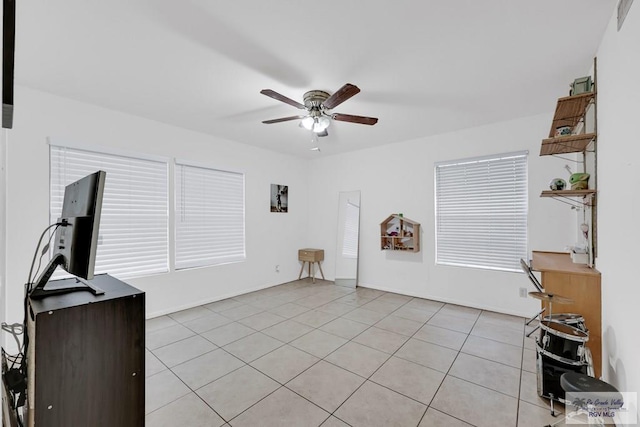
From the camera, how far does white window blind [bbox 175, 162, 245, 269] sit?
13.4ft

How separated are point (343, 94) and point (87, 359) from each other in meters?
2.31

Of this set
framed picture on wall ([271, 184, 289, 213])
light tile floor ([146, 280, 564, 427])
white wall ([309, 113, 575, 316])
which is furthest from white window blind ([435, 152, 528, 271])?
framed picture on wall ([271, 184, 289, 213])

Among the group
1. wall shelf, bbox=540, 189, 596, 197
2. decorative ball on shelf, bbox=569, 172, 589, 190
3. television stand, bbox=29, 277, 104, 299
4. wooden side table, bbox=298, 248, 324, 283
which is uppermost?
decorative ball on shelf, bbox=569, 172, 589, 190

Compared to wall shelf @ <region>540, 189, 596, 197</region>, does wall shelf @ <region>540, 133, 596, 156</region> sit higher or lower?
higher

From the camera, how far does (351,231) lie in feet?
17.8

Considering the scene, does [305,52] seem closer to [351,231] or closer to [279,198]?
[279,198]

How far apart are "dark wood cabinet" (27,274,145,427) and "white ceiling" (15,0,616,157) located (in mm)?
1810

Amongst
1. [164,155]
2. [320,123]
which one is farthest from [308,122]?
[164,155]

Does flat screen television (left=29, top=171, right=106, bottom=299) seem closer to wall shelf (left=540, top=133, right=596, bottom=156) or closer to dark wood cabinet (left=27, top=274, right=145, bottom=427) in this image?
dark wood cabinet (left=27, top=274, right=145, bottom=427)

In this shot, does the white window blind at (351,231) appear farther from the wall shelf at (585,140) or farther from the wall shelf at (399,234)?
the wall shelf at (585,140)

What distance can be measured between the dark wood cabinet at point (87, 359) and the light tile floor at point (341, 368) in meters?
0.77

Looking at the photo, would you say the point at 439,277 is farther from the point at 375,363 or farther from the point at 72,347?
the point at 72,347

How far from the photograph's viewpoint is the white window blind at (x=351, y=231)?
5367mm

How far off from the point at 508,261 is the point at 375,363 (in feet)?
8.28
